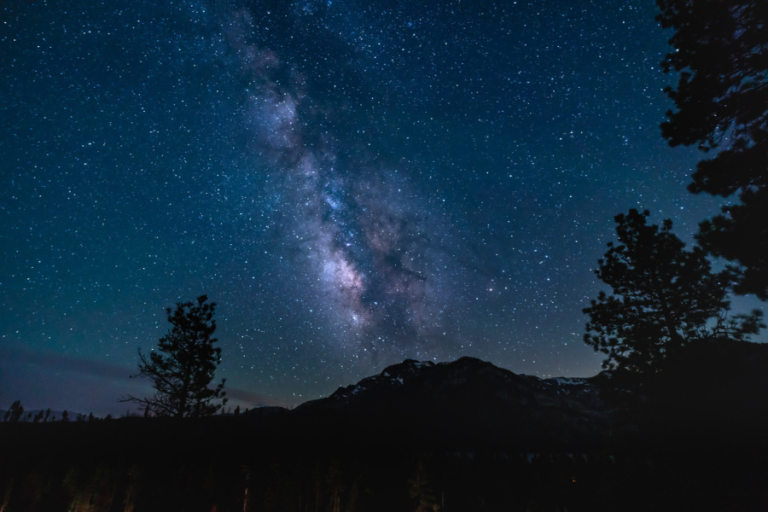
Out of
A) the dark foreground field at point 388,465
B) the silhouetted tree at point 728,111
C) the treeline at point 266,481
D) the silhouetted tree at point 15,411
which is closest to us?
the silhouetted tree at point 728,111

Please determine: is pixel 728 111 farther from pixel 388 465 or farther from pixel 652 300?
pixel 388 465

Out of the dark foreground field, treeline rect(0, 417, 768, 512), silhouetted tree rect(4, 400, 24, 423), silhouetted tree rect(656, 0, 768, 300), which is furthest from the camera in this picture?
silhouetted tree rect(4, 400, 24, 423)

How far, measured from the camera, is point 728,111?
884 centimetres

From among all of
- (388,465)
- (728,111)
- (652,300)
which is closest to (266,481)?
(388,465)

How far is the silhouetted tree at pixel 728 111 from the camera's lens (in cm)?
823

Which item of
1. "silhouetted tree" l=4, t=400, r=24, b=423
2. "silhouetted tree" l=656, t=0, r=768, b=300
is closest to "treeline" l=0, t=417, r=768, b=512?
"silhouetted tree" l=656, t=0, r=768, b=300

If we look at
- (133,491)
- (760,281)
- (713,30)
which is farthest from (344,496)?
(713,30)

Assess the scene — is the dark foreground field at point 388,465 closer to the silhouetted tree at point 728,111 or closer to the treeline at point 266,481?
the treeline at point 266,481

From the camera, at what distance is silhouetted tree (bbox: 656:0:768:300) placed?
823 cm

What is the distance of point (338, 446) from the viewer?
111 meters

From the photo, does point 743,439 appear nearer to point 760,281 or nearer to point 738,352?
point 738,352

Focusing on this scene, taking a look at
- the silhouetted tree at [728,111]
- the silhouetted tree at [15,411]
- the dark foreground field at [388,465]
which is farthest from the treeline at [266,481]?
the silhouetted tree at [15,411]

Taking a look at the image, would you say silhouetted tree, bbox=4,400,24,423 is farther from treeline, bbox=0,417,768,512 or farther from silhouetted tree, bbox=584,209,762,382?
silhouetted tree, bbox=584,209,762,382

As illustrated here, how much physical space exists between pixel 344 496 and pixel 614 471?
73.5 metres
